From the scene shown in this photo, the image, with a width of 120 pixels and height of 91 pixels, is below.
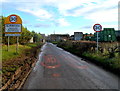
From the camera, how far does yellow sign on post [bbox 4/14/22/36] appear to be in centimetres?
1642

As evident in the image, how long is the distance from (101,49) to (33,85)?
1057 cm

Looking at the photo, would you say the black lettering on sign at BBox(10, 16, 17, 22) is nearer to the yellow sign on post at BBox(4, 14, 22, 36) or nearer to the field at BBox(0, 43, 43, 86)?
the yellow sign on post at BBox(4, 14, 22, 36)

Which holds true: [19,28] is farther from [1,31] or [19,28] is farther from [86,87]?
[86,87]

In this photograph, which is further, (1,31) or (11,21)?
(1,31)

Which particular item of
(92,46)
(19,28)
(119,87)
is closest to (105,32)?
(92,46)

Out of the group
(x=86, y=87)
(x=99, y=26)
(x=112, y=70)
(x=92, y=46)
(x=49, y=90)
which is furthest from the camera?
(x=92, y=46)

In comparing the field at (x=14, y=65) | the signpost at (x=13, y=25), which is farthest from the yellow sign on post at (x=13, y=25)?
the field at (x=14, y=65)

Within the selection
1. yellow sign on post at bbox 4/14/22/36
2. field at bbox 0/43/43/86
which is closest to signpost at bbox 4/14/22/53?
yellow sign on post at bbox 4/14/22/36

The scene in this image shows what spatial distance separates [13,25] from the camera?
16.6 metres

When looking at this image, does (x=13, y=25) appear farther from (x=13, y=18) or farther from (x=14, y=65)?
(x=14, y=65)

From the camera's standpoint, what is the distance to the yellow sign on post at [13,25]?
16.4 meters

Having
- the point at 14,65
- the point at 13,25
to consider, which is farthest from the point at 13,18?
the point at 14,65

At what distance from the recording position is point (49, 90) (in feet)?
16.4

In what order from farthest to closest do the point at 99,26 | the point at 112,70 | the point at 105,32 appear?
1. the point at 105,32
2. the point at 99,26
3. the point at 112,70
